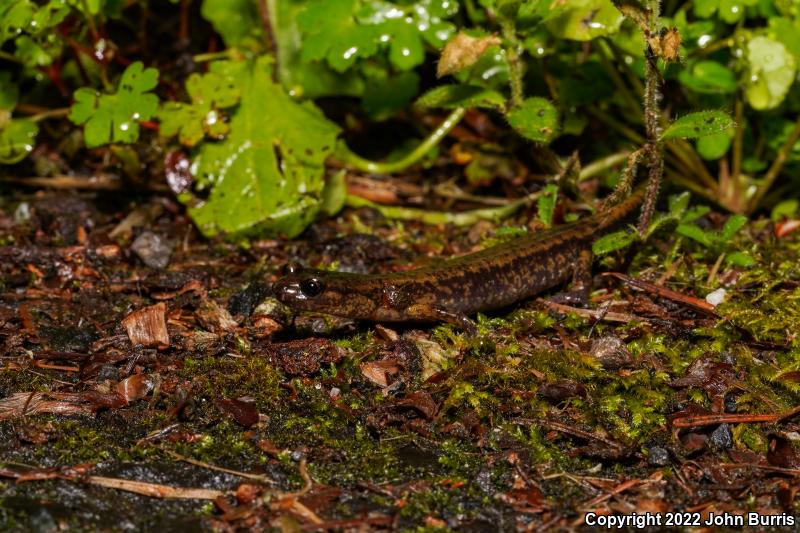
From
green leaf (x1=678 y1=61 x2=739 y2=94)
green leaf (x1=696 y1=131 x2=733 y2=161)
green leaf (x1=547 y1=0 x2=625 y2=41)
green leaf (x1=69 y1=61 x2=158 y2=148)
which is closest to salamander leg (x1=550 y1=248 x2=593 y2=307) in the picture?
green leaf (x1=696 y1=131 x2=733 y2=161)

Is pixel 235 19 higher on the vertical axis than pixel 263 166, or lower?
higher

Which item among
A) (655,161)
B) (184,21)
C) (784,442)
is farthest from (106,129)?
(784,442)

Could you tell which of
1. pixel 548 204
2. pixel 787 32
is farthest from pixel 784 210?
pixel 548 204

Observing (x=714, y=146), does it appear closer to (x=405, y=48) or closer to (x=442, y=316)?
(x=405, y=48)

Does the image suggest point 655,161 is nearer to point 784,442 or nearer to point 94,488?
point 784,442

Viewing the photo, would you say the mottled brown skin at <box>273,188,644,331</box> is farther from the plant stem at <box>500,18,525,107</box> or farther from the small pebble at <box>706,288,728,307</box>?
the plant stem at <box>500,18,525,107</box>
